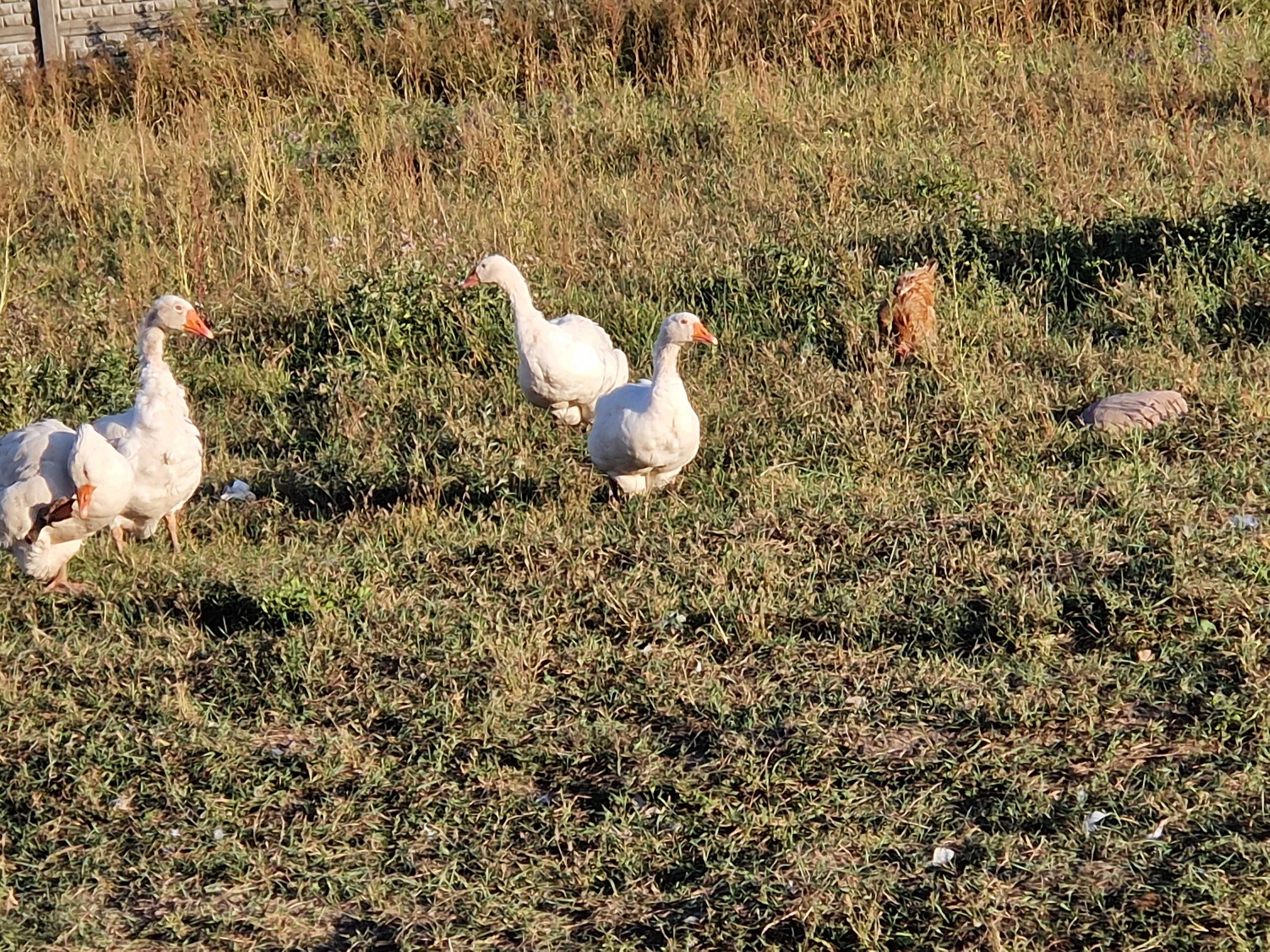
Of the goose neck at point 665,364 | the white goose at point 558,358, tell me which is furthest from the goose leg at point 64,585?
the goose neck at point 665,364

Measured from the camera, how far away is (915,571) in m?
5.71

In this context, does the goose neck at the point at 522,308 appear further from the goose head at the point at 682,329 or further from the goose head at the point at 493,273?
the goose head at the point at 682,329

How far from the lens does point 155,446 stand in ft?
21.4

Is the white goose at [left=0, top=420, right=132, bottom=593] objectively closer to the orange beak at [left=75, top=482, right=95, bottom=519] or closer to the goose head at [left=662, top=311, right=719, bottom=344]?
the orange beak at [left=75, top=482, right=95, bottom=519]

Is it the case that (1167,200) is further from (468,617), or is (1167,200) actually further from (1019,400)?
(468,617)

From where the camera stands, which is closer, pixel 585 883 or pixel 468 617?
pixel 585 883

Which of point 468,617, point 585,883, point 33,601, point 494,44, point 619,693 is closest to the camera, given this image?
point 585,883

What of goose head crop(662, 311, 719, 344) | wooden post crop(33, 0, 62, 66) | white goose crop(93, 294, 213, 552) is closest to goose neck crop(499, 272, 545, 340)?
goose head crop(662, 311, 719, 344)

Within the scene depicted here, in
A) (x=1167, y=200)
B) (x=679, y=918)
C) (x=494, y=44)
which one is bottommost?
(x=679, y=918)

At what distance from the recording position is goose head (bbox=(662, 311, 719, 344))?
21.8ft

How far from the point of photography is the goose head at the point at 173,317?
23.0ft

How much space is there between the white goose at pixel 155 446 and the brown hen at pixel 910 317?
10.8 ft

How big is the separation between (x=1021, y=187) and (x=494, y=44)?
5173mm

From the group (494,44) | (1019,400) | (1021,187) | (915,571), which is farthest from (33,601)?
(494,44)
